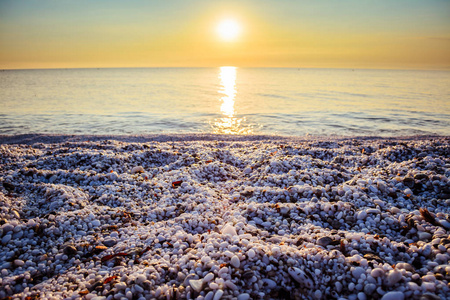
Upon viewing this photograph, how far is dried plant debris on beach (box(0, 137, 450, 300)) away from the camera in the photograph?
7.50 ft

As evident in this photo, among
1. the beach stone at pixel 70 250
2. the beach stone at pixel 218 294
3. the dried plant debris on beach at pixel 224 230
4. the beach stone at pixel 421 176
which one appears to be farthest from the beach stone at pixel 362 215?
the beach stone at pixel 70 250

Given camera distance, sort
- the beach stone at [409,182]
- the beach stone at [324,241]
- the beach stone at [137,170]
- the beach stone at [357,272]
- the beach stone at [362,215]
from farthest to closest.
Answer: the beach stone at [137,170] < the beach stone at [409,182] < the beach stone at [362,215] < the beach stone at [324,241] < the beach stone at [357,272]

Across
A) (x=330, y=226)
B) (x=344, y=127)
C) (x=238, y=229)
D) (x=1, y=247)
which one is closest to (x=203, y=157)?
(x=238, y=229)

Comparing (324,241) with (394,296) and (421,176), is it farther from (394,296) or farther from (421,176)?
(421,176)

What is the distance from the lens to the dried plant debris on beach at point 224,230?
2.29m

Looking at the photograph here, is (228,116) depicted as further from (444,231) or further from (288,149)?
(444,231)

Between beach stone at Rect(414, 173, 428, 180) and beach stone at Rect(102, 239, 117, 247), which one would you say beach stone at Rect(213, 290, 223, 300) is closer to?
beach stone at Rect(102, 239, 117, 247)

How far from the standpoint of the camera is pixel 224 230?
312 cm

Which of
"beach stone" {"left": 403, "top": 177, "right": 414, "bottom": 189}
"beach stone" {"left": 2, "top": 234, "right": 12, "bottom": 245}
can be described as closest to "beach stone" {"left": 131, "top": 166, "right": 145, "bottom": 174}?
"beach stone" {"left": 2, "top": 234, "right": 12, "bottom": 245}

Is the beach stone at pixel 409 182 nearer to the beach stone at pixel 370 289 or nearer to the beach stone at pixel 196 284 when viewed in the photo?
the beach stone at pixel 370 289

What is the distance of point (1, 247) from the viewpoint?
2855mm

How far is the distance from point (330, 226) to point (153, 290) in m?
2.44

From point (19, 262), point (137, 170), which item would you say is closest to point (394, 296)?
point (19, 262)

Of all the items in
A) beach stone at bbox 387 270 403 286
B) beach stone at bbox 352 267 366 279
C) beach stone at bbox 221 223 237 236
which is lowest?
beach stone at bbox 221 223 237 236
